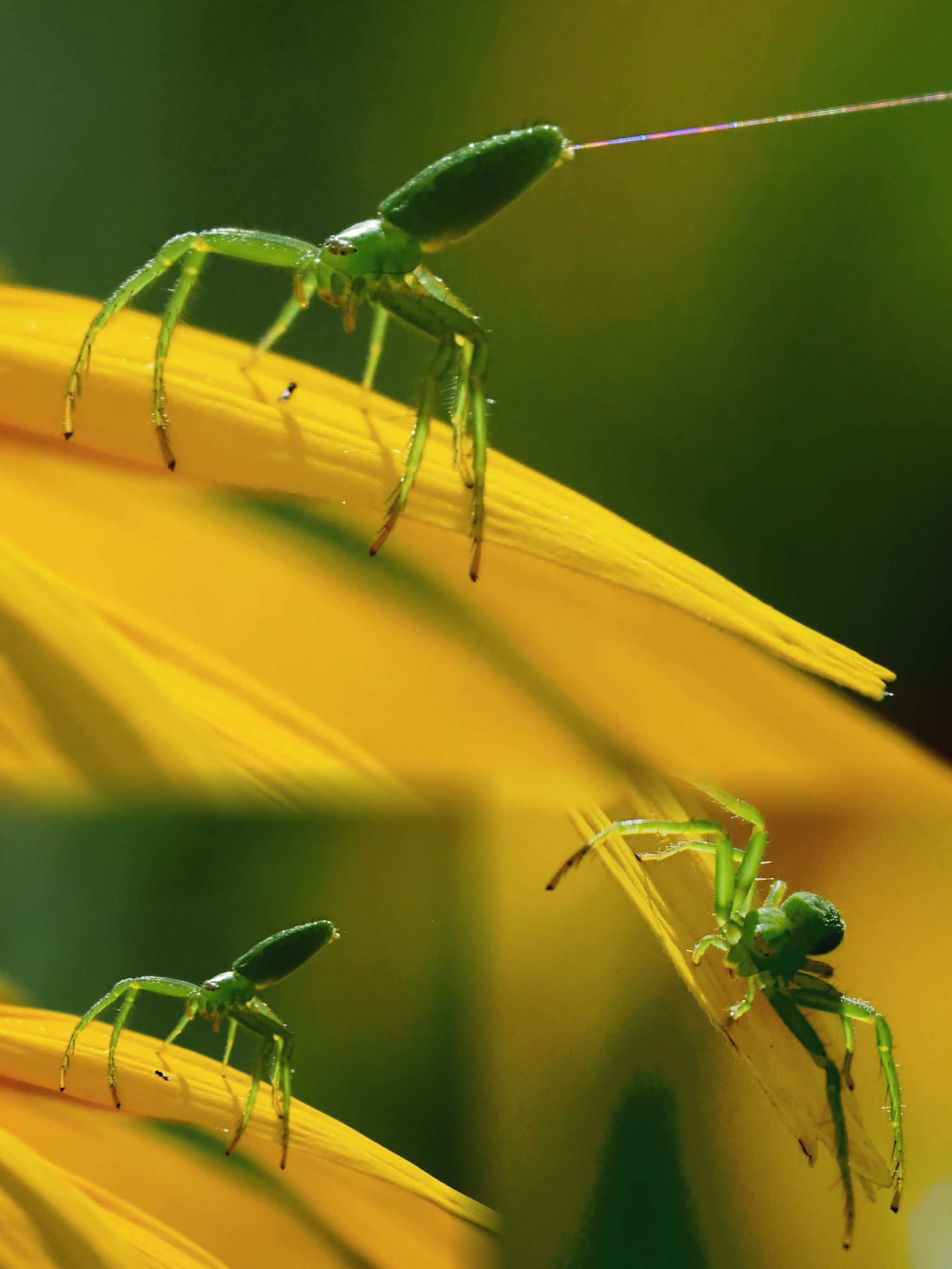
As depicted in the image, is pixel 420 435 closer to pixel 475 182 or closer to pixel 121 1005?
pixel 475 182

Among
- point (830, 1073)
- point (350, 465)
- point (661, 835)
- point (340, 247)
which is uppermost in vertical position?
point (340, 247)

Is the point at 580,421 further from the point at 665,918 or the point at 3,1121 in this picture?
the point at 3,1121

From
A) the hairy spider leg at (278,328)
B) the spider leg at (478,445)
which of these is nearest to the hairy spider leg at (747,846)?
the spider leg at (478,445)

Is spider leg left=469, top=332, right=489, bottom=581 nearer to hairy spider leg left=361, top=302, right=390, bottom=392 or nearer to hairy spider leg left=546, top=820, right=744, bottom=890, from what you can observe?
hairy spider leg left=361, top=302, right=390, bottom=392

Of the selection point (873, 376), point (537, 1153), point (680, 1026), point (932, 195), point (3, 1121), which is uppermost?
point (932, 195)

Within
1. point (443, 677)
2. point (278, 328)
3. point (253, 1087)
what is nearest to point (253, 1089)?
point (253, 1087)

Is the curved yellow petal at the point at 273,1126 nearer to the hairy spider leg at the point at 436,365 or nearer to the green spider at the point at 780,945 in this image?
the green spider at the point at 780,945

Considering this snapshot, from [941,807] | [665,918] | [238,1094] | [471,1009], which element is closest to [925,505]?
[941,807]

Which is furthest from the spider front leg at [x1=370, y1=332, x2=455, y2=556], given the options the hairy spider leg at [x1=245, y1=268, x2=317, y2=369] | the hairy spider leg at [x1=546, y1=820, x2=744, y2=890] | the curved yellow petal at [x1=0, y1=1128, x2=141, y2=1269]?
the curved yellow petal at [x1=0, y1=1128, x2=141, y2=1269]
